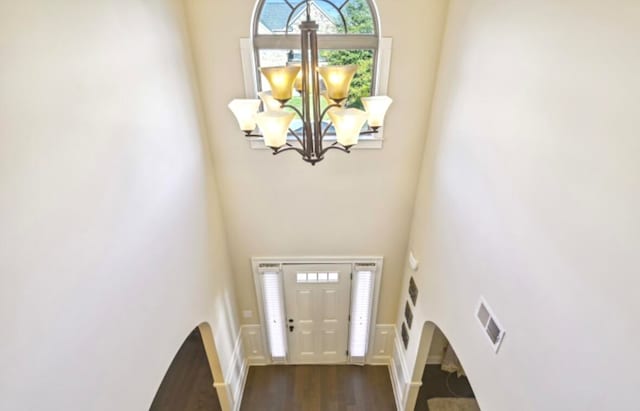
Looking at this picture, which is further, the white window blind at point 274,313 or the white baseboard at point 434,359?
the white baseboard at point 434,359

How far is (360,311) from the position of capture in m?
5.23

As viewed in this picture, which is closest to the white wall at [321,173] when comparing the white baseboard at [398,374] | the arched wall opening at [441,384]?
the white baseboard at [398,374]

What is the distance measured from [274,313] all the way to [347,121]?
12.8ft

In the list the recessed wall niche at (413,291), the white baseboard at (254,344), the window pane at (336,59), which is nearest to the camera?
the window pane at (336,59)

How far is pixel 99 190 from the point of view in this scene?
2047 mm

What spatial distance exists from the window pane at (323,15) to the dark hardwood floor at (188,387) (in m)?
5.06

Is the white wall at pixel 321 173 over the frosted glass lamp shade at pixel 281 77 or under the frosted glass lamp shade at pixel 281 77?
under

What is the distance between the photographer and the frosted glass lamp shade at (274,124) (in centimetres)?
210

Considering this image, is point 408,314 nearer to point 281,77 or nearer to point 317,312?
point 317,312

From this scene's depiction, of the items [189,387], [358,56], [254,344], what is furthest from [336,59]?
[189,387]

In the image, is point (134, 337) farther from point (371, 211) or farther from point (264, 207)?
point (371, 211)

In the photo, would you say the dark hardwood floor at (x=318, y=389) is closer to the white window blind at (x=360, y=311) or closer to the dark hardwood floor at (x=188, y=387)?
the white window blind at (x=360, y=311)

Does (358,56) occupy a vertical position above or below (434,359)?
above

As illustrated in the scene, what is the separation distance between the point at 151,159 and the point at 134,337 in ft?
4.21
